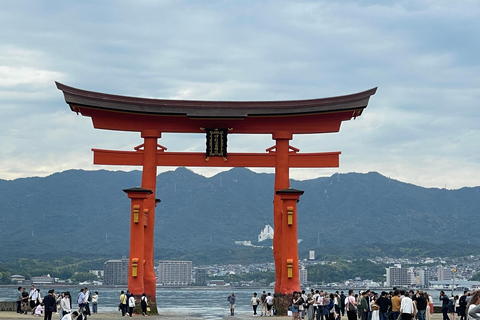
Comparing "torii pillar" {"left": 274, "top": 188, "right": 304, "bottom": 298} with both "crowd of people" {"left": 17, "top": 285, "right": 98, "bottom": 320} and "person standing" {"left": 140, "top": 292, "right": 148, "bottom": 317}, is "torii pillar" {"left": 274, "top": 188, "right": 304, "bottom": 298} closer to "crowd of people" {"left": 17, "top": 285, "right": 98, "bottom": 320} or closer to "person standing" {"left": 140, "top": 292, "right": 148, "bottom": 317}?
"person standing" {"left": 140, "top": 292, "right": 148, "bottom": 317}

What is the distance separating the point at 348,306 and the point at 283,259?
5224 mm

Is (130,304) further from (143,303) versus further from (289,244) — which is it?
(289,244)

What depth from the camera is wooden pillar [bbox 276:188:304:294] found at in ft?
104

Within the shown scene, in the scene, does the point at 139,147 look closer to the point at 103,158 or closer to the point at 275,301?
the point at 103,158

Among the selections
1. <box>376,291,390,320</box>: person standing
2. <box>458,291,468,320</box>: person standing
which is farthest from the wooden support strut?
<box>376,291,390,320</box>: person standing

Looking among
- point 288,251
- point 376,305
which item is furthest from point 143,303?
point 376,305

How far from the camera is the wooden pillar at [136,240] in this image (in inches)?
1225

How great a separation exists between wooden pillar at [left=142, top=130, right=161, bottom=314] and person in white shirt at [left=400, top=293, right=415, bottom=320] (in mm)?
13084

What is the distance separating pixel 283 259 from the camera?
1271 inches

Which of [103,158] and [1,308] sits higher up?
[103,158]

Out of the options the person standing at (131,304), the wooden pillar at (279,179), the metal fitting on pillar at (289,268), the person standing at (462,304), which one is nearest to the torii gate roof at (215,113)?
the wooden pillar at (279,179)

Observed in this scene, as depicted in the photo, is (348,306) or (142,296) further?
(142,296)

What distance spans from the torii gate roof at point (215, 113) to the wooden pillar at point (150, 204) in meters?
0.64

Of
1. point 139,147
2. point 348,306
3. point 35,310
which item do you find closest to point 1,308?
point 35,310
